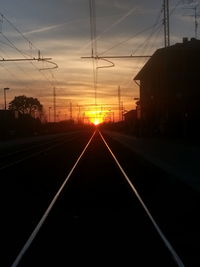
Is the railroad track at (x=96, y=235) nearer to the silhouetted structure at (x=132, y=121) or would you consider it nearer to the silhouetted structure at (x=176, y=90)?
the silhouetted structure at (x=176, y=90)

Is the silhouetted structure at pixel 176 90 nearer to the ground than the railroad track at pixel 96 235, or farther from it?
farther from it

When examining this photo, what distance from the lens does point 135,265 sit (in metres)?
8.38

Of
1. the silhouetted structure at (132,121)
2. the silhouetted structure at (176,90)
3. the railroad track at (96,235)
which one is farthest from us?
the silhouetted structure at (132,121)

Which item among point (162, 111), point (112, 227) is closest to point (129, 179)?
point (112, 227)

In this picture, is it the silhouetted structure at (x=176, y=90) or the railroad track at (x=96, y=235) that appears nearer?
the railroad track at (x=96, y=235)

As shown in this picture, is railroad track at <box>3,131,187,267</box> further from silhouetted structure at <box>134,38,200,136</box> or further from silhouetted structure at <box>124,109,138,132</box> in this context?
silhouetted structure at <box>124,109,138,132</box>

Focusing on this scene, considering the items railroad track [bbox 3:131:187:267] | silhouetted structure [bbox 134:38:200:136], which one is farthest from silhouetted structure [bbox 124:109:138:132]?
railroad track [bbox 3:131:187:267]

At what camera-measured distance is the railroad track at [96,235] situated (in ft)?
28.8

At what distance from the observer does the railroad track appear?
8.78 metres

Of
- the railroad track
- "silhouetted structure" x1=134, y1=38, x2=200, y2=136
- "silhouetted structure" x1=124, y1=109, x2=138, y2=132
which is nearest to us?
the railroad track

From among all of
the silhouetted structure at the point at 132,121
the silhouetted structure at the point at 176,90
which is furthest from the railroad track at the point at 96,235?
the silhouetted structure at the point at 132,121

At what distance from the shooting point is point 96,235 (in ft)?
35.1

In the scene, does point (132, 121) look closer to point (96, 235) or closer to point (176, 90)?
point (176, 90)

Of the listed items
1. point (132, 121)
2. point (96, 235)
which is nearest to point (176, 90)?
point (132, 121)
